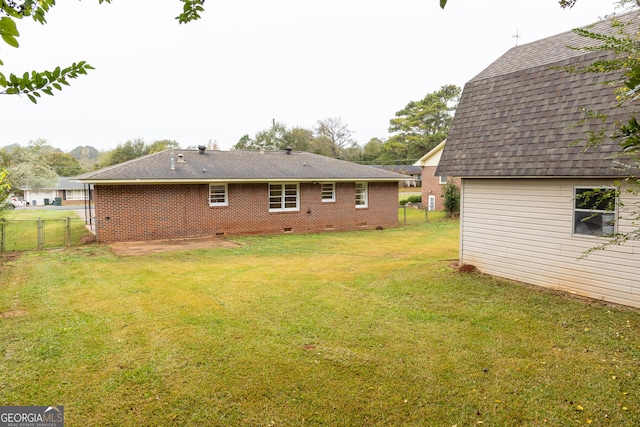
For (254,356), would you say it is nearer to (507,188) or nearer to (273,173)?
(507,188)

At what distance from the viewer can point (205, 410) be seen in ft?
13.3

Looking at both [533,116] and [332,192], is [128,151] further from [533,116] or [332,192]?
[533,116]

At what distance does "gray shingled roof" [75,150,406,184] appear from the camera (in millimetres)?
→ 15711

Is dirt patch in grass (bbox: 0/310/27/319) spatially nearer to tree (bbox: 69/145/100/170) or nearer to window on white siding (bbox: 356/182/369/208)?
window on white siding (bbox: 356/182/369/208)

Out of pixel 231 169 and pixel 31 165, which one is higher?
pixel 31 165

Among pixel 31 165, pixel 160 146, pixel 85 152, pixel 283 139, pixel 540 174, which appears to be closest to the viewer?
pixel 540 174

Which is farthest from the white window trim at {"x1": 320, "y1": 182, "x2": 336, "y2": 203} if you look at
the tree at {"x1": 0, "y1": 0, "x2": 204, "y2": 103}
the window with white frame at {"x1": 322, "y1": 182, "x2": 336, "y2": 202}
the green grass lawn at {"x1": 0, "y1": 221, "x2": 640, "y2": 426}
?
the tree at {"x1": 0, "y1": 0, "x2": 204, "y2": 103}

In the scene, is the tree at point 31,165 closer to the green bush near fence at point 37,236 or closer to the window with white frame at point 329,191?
the green bush near fence at point 37,236

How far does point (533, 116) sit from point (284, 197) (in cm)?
1208

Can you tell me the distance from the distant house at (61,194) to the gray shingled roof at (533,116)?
51.6m

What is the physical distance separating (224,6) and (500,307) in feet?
22.2

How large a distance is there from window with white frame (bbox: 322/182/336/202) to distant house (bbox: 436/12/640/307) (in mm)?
9955

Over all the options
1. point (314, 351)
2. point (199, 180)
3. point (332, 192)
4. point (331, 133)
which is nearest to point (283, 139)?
point (331, 133)

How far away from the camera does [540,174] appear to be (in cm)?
805
